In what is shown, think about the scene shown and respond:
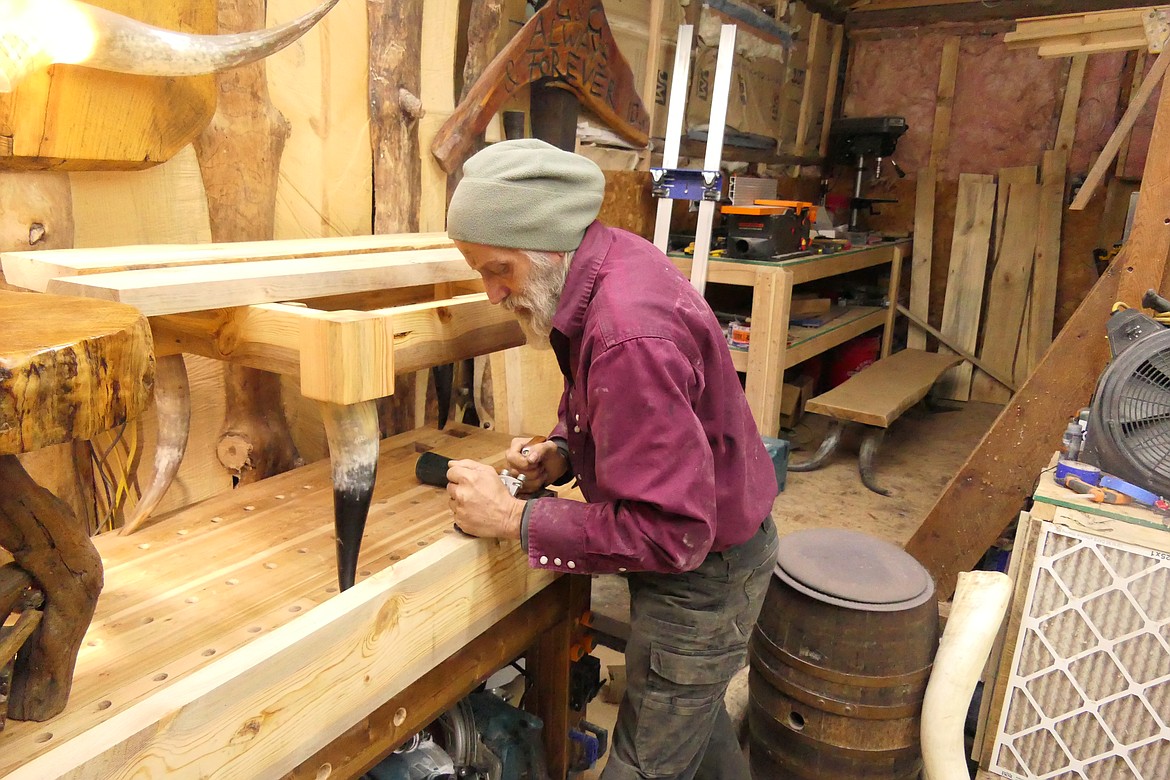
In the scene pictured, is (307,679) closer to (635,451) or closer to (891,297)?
(635,451)

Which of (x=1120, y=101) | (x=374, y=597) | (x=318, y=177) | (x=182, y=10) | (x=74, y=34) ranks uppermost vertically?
(x=1120, y=101)

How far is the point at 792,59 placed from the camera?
580 cm

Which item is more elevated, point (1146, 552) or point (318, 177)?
point (318, 177)

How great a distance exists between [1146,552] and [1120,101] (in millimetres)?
5157

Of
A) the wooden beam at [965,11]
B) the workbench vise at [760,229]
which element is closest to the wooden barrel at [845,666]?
the workbench vise at [760,229]

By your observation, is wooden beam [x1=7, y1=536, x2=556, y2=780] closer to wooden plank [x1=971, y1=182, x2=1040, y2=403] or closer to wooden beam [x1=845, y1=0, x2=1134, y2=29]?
wooden plank [x1=971, y1=182, x2=1040, y2=403]

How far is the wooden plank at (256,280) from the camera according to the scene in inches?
45.3

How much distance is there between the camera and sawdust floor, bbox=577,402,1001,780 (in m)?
3.33

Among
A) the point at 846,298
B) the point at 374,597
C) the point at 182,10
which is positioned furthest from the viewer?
the point at 846,298

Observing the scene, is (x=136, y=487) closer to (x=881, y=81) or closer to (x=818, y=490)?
(x=818, y=490)

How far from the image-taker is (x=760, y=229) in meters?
4.27

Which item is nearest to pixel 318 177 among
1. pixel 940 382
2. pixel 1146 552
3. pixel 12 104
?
pixel 12 104

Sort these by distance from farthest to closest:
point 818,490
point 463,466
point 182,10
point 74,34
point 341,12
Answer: point 818,490
point 341,12
point 182,10
point 463,466
point 74,34

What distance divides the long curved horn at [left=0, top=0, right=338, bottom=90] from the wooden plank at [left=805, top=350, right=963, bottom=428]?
3.59m
